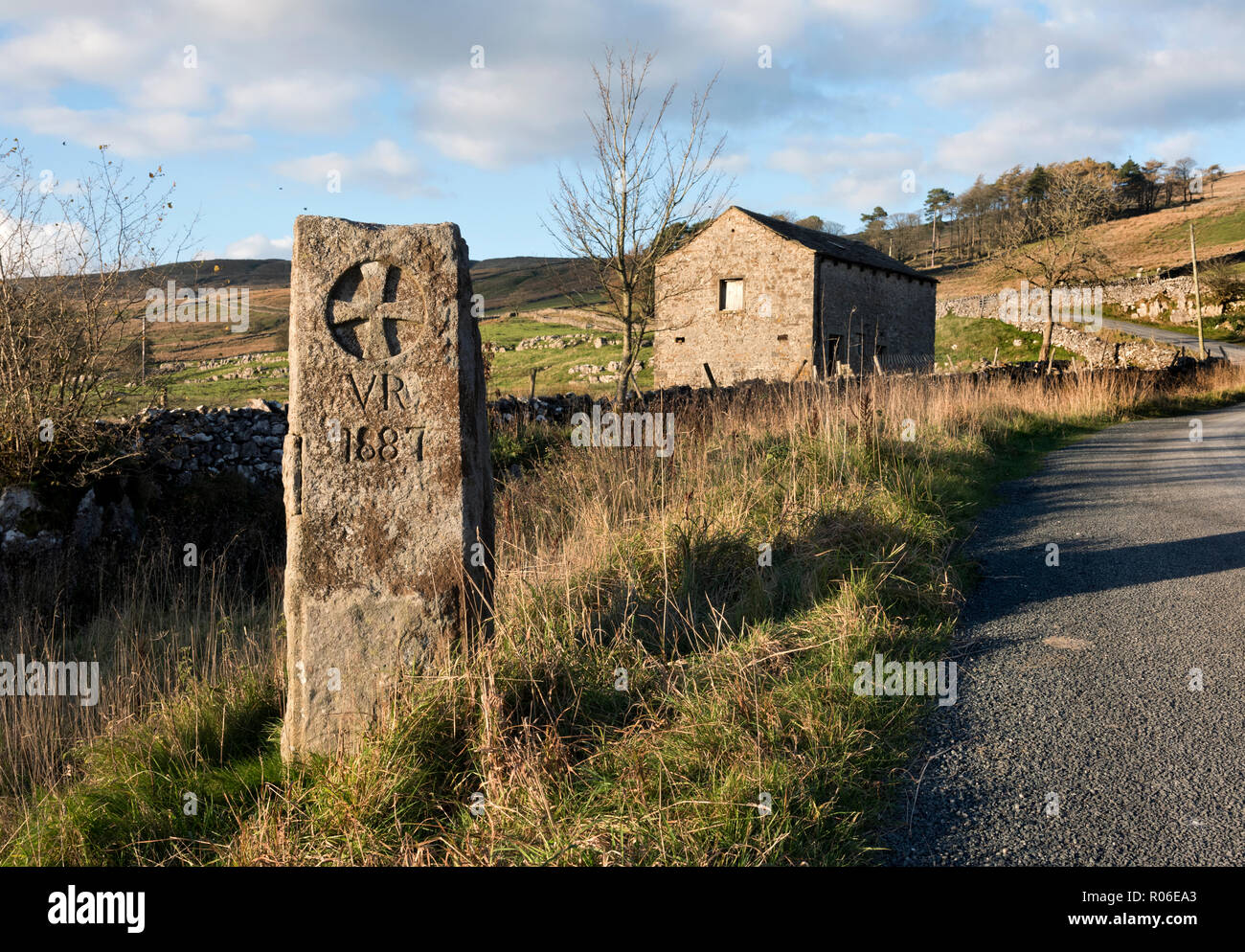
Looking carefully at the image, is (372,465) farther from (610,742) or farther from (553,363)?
(553,363)

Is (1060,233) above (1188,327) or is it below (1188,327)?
above

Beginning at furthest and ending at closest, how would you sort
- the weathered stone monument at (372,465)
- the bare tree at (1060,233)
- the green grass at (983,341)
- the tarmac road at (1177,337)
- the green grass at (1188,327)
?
1. the green grass at (1188,327)
2. the green grass at (983,341)
3. the tarmac road at (1177,337)
4. the bare tree at (1060,233)
5. the weathered stone monument at (372,465)

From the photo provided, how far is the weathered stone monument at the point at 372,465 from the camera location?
3.61 meters

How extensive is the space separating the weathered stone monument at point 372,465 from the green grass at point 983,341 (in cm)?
3466

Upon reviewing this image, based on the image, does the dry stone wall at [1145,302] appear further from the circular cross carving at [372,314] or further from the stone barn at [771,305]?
the circular cross carving at [372,314]

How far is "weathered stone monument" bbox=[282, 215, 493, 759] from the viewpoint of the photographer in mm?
3611

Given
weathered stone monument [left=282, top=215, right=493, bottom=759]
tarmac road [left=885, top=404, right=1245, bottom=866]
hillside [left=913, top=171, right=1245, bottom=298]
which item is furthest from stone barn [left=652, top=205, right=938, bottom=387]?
hillside [left=913, top=171, right=1245, bottom=298]

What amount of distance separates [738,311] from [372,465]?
912 inches

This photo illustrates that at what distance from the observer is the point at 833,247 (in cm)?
2588

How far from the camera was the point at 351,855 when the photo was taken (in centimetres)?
287

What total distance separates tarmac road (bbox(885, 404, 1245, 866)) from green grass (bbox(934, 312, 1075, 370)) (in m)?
30.6

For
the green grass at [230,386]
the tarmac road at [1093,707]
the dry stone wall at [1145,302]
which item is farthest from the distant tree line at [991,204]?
the tarmac road at [1093,707]

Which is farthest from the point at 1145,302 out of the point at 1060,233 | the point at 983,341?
the point at 1060,233
